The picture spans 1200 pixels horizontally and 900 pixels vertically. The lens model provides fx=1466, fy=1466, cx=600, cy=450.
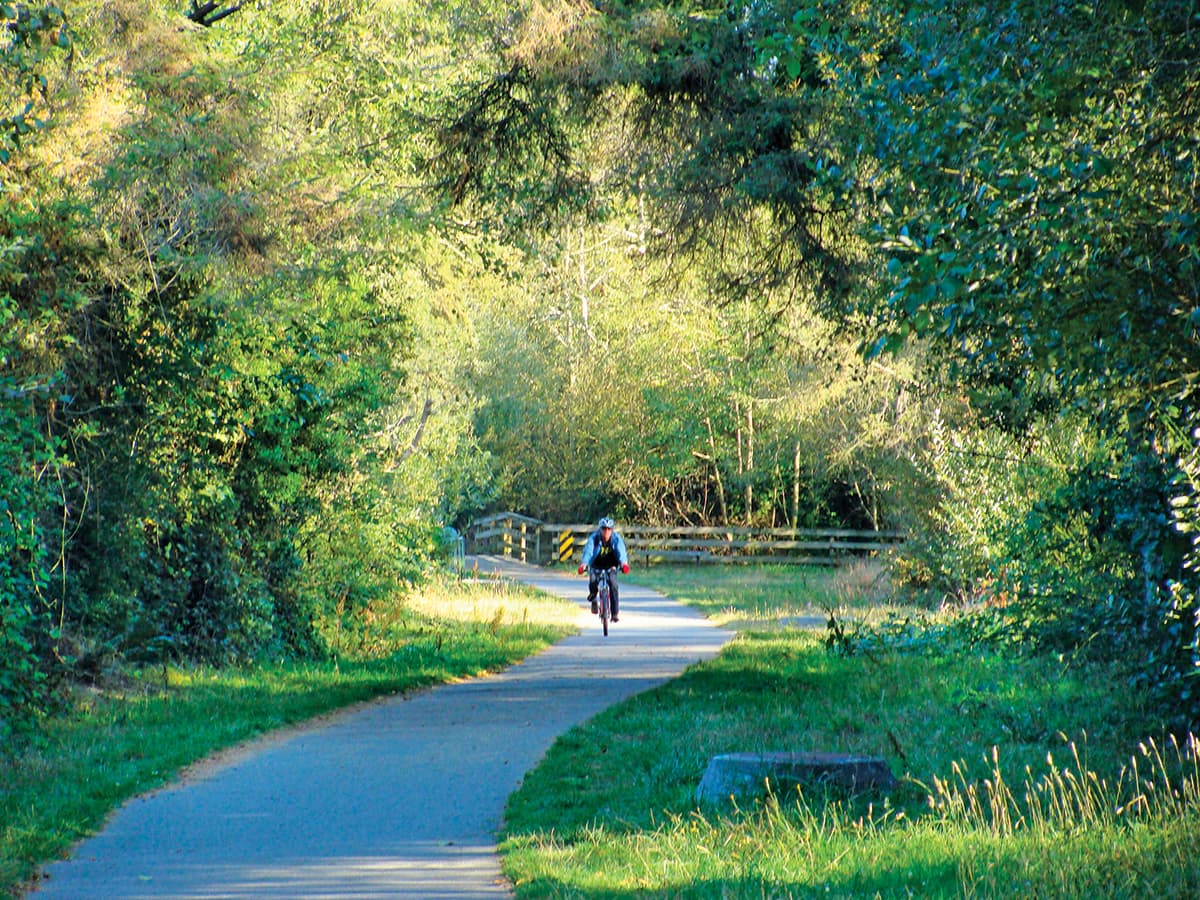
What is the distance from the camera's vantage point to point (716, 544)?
46906 mm

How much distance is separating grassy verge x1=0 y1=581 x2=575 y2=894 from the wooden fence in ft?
79.5

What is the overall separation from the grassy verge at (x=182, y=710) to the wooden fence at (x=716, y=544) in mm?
24229

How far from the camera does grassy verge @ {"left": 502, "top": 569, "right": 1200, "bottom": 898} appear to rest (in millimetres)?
6746

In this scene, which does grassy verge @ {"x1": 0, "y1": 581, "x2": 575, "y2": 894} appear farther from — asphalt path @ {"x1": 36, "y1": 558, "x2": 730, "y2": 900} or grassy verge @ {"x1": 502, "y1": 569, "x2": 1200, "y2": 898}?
grassy verge @ {"x1": 502, "y1": 569, "x2": 1200, "y2": 898}

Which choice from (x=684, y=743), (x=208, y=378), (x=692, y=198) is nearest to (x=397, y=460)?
(x=208, y=378)

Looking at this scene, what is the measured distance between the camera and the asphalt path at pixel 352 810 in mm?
7367

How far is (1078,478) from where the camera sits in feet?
36.8

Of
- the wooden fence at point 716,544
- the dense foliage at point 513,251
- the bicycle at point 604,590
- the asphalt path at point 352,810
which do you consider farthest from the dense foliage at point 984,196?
the wooden fence at point 716,544

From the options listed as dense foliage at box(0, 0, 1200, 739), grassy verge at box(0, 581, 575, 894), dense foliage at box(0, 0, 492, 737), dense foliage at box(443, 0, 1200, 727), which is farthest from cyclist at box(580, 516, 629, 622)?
dense foliage at box(443, 0, 1200, 727)

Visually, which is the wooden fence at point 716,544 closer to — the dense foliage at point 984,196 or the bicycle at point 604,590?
the bicycle at point 604,590

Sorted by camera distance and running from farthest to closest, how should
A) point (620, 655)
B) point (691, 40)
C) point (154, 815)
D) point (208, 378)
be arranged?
point (620, 655) < point (208, 378) < point (691, 40) < point (154, 815)

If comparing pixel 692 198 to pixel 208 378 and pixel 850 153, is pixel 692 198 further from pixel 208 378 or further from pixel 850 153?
pixel 208 378

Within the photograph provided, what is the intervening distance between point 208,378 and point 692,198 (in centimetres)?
502

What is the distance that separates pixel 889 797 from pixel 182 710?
22.6 ft
